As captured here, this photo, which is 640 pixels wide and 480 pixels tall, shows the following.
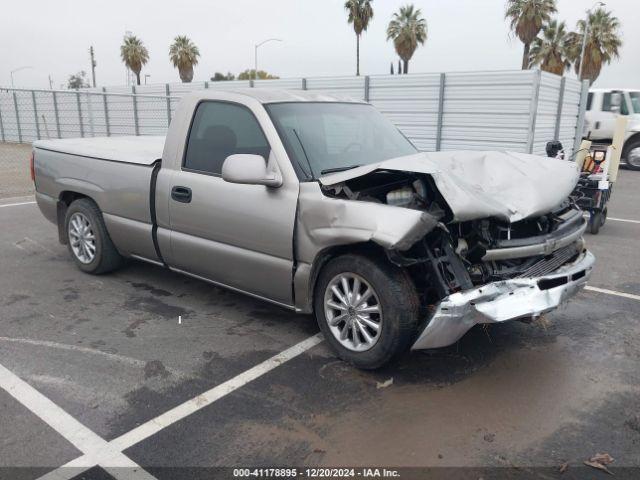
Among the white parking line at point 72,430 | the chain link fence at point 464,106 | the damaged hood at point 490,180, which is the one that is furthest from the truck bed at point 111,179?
the chain link fence at point 464,106

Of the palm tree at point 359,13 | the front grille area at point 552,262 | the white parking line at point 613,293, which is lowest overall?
the white parking line at point 613,293

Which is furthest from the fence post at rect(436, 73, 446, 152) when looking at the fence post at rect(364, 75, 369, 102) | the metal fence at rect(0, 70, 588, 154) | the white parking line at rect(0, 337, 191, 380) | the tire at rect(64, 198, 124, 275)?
the white parking line at rect(0, 337, 191, 380)

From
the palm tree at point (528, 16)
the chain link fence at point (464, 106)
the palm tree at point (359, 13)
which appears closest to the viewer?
the chain link fence at point (464, 106)

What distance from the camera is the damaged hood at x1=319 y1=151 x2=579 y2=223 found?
3332mm

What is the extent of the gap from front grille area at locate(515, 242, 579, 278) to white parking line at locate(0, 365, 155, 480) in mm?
2528

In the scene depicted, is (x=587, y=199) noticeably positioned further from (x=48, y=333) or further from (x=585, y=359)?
(x=48, y=333)

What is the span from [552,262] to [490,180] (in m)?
0.70

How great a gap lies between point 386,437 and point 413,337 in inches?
28.4

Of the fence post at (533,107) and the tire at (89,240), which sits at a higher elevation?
the fence post at (533,107)

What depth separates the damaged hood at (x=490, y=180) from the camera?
333cm

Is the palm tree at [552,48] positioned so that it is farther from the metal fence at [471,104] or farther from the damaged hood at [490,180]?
the damaged hood at [490,180]

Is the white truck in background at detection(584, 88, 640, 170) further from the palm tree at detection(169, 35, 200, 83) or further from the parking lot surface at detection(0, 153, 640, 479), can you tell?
the palm tree at detection(169, 35, 200, 83)

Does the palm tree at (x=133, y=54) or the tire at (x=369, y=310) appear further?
the palm tree at (x=133, y=54)

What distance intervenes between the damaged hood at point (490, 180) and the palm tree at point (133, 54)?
156ft
